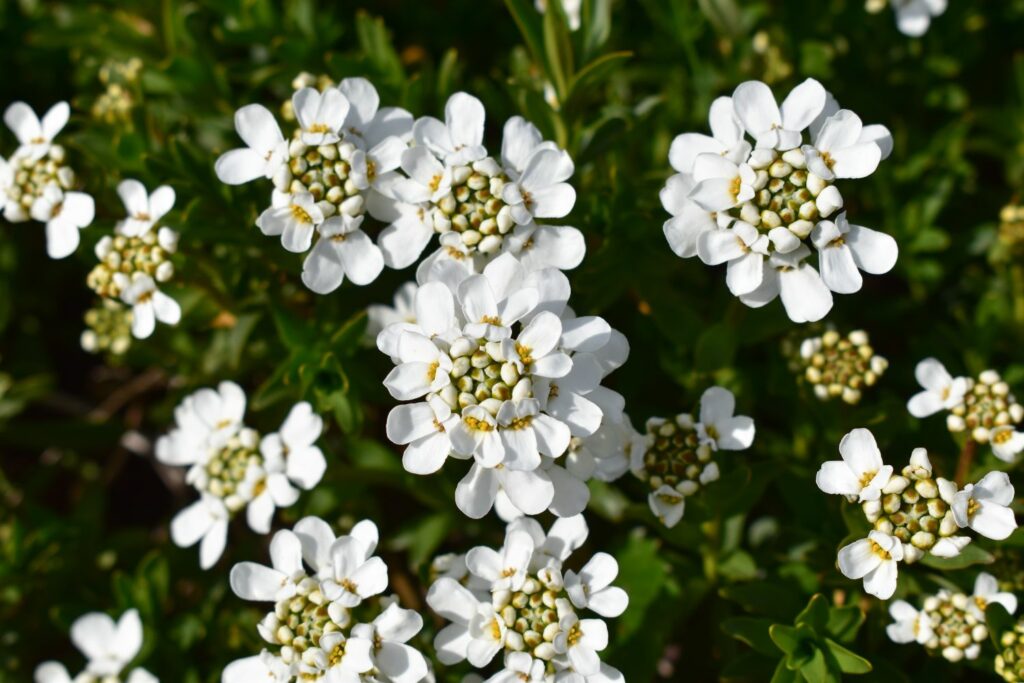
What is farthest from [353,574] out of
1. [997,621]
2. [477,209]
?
[997,621]

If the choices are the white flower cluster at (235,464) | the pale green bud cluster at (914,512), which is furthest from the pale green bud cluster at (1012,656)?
the white flower cluster at (235,464)

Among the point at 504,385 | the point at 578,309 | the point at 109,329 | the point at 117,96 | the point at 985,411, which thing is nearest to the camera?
the point at 504,385

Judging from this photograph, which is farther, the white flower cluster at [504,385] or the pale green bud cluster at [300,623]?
the pale green bud cluster at [300,623]

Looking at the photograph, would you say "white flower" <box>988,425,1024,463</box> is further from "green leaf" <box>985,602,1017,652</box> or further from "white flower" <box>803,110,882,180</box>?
"white flower" <box>803,110,882,180</box>

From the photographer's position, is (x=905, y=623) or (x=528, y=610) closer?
(x=528, y=610)

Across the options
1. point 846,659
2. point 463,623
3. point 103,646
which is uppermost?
point 463,623

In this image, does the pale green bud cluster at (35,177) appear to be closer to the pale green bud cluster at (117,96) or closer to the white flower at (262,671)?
the pale green bud cluster at (117,96)

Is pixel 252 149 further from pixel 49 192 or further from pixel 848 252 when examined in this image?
pixel 848 252

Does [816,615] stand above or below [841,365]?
below
